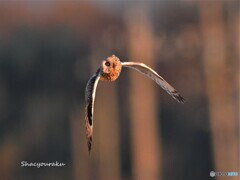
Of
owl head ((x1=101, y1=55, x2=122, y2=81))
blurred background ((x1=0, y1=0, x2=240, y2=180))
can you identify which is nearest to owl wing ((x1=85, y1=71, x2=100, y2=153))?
owl head ((x1=101, y1=55, x2=122, y2=81))

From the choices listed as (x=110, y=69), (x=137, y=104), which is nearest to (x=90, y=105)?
(x=110, y=69)

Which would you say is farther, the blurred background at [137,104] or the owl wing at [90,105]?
the blurred background at [137,104]

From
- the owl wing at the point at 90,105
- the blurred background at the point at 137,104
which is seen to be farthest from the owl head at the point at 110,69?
the blurred background at the point at 137,104

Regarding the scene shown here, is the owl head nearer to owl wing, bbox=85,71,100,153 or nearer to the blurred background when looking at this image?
owl wing, bbox=85,71,100,153

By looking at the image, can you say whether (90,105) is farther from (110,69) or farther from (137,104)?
(137,104)

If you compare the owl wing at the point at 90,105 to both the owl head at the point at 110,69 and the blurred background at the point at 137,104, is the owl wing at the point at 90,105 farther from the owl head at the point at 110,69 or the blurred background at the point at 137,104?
the blurred background at the point at 137,104

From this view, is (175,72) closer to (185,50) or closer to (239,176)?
(185,50)
